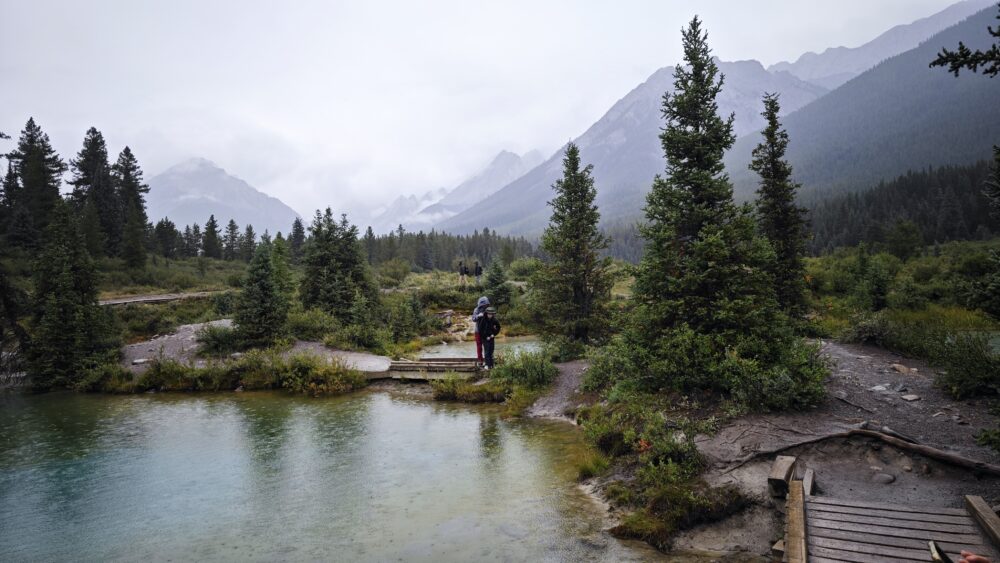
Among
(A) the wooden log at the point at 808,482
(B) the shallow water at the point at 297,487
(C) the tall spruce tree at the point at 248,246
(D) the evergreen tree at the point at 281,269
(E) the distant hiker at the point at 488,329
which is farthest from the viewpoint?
(C) the tall spruce tree at the point at 248,246

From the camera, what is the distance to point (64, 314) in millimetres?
21266

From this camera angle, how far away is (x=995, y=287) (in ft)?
21.3

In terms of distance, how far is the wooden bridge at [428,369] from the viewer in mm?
19141

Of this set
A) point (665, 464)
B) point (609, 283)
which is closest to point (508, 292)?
point (609, 283)

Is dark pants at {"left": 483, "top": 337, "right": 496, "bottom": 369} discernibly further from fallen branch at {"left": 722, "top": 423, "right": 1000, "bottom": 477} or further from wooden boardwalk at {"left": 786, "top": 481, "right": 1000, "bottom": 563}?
wooden boardwalk at {"left": 786, "top": 481, "right": 1000, "bottom": 563}

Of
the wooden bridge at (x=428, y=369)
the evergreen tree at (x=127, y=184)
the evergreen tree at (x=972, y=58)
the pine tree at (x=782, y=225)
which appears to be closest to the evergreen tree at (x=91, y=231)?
the evergreen tree at (x=127, y=184)

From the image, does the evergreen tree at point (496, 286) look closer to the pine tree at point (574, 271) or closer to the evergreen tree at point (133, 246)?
the pine tree at point (574, 271)

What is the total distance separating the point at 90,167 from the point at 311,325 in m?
70.1

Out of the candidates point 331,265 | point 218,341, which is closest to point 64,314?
point 218,341

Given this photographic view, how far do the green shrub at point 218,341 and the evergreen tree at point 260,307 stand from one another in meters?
0.37

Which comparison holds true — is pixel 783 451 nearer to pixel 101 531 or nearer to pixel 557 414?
pixel 557 414

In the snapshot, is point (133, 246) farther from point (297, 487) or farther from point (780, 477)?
point (780, 477)

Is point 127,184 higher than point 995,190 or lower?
higher

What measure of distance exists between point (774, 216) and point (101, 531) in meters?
23.8
